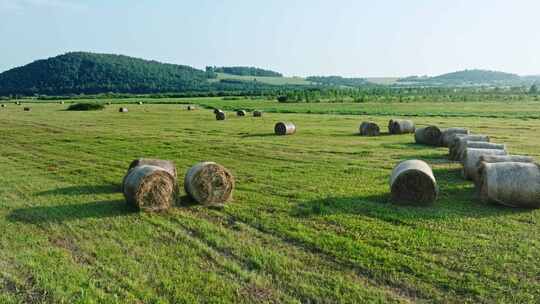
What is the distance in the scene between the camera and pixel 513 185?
1235 cm

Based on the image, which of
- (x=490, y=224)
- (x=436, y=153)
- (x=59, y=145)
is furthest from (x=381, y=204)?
(x=59, y=145)

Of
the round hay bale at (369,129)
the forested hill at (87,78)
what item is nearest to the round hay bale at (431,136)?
the round hay bale at (369,129)

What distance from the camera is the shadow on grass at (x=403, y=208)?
1170cm

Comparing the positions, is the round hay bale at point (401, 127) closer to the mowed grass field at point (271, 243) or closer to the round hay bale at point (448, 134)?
the round hay bale at point (448, 134)

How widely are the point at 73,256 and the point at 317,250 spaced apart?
185 inches

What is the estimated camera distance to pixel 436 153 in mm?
22125

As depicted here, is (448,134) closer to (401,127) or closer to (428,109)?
(401,127)

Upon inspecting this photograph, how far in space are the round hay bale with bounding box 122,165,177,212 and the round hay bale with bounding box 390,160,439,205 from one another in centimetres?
596

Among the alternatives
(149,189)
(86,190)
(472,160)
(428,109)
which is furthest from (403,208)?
(428,109)

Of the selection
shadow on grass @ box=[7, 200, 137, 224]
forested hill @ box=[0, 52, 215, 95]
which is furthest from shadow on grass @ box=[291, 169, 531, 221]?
forested hill @ box=[0, 52, 215, 95]

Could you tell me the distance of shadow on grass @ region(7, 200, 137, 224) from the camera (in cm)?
1166

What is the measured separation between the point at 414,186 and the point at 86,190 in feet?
31.7

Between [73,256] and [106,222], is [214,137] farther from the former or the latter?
[73,256]

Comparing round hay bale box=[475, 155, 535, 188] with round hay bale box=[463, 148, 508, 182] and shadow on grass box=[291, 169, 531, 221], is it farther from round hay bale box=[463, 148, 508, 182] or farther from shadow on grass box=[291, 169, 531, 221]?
shadow on grass box=[291, 169, 531, 221]
